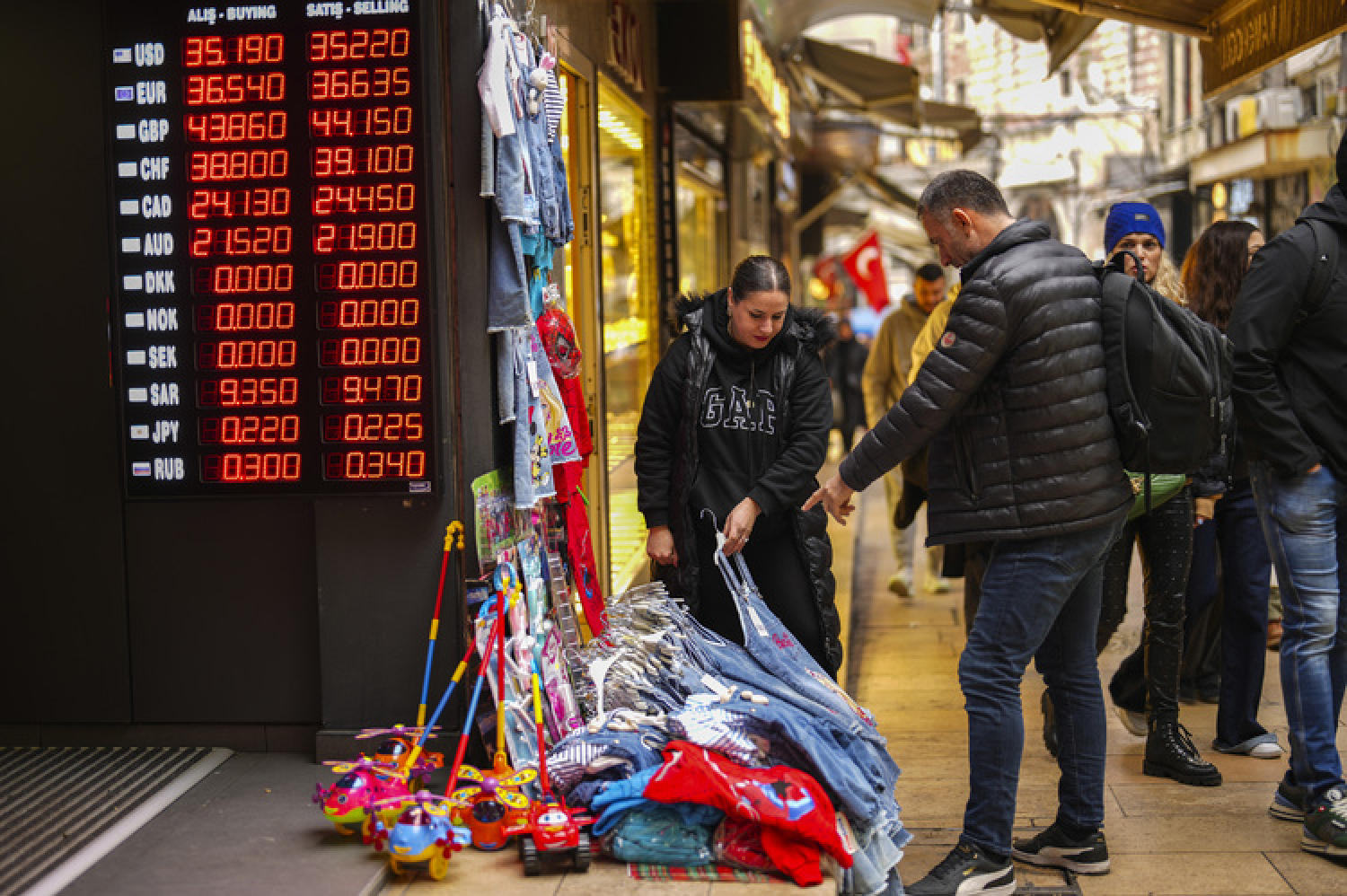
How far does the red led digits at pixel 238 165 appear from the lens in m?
4.73

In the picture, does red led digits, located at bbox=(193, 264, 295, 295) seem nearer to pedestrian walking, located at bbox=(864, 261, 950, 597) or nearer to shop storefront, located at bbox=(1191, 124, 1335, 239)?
pedestrian walking, located at bbox=(864, 261, 950, 597)

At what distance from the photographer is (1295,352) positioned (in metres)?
4.61

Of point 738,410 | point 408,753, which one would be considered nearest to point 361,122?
point 738,410

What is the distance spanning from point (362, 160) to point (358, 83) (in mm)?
246

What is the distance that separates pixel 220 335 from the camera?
477 cm

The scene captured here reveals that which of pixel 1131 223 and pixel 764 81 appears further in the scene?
pixel 764 81

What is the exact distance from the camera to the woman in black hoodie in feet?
16.1

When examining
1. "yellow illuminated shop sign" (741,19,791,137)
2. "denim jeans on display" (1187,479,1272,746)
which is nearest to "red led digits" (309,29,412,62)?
"denim jeans on display" (1187,479,1272,746)

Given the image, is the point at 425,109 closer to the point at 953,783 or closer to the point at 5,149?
the point at 5,149

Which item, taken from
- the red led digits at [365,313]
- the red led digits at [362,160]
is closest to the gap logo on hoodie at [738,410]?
the red led digits at [365,313]

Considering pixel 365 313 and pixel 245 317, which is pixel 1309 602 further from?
pixel 245 317

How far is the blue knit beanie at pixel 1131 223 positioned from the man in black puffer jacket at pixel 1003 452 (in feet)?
4.94

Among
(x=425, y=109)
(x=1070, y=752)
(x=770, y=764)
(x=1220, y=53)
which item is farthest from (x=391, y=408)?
(x=1220, y=53)

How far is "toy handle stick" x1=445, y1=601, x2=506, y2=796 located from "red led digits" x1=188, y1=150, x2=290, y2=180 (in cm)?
161
